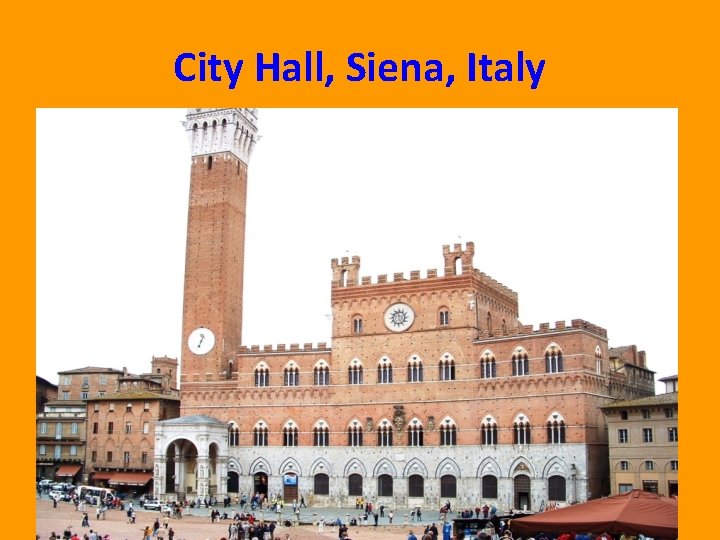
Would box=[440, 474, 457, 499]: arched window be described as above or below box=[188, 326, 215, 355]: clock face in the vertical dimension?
below

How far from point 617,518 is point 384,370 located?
3853cm

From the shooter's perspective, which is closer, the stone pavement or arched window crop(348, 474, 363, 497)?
the stone pavement

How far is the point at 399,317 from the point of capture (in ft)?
184

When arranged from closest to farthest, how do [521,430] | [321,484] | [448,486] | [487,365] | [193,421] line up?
[521,430] → [448,486] → [487,365] → [321,484] → [193,421]

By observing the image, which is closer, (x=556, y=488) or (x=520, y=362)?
(x=556, y=488)

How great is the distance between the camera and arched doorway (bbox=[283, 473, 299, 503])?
2238 inches

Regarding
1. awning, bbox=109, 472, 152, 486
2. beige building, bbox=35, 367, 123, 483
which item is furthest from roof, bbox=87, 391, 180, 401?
awning, bbox=109, 472, 152, 486

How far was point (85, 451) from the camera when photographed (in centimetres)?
6825

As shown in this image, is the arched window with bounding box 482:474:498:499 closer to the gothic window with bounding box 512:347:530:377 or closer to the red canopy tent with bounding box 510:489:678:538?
the gothic window with bounding box 512:347:530:377

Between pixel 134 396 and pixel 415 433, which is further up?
pixel 134 396

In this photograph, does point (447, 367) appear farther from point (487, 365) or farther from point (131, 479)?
point (131, 479)

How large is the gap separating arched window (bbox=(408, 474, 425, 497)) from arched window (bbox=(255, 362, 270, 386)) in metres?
13.2

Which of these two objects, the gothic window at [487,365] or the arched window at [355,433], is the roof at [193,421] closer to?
the arched window at [355,433]

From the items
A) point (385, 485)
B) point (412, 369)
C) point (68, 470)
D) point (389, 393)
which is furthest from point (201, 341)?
point (68, 470)
